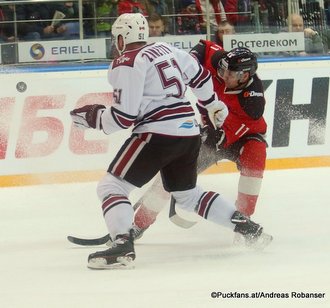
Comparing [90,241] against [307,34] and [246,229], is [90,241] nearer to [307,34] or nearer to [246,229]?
[246,229]

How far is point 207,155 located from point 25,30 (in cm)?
246

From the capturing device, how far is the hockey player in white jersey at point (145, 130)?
3.77 metres

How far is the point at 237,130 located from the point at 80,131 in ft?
A: 6.49

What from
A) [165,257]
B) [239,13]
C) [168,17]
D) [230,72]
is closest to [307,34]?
[239,13]

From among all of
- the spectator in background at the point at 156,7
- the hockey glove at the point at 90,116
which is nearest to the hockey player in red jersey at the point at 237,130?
the hockey glove at the point at 90,116

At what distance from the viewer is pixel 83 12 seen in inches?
266

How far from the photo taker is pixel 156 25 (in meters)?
6.73

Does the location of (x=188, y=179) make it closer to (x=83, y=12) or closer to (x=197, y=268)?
(x=197, y=268)

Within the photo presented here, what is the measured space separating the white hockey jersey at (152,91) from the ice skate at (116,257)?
1.50ft

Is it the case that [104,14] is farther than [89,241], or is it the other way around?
[104,14]

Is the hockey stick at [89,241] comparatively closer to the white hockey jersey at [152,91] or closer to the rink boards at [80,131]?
the white hockey jersey at [152,91]

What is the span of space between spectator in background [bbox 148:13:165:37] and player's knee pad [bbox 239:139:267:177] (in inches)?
91.3

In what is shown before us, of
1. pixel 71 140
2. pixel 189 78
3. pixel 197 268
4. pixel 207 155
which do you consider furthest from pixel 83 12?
pixel 197 268

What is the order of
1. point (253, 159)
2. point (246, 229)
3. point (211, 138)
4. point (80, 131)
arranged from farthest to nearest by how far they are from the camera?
point (80, 131) < point (211, 138) < point (253, 159) < point (246, 229)
